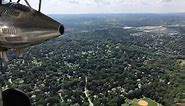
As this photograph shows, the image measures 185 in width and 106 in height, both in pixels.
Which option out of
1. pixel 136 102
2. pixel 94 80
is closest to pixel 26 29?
pixel 136 102

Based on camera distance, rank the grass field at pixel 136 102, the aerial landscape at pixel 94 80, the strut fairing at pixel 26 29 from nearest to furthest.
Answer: the strut fairing at pixel 26 29
the grass field at pixel 136 102
the aerial landscape at pixel 94 80

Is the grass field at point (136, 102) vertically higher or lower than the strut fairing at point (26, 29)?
lower

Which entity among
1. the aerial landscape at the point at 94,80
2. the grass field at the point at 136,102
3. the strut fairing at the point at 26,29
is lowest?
the aerial landscape at the point at 94,80

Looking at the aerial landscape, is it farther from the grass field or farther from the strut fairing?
the strut fairing

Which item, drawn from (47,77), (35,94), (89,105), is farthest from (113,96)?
(47,77)

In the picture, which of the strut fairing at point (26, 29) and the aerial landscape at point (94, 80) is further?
the aerial landscape at point (94, 80)

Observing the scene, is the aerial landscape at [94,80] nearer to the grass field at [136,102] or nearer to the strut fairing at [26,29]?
the grass field at [136,102]

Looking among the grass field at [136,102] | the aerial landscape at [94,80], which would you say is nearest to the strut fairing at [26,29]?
the aerial landscape at [94,80]

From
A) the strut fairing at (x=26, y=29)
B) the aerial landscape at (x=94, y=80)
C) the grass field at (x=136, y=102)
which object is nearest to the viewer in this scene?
the strut fairing at (x=26, y=29)

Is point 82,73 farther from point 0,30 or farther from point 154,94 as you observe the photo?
point 0,30
